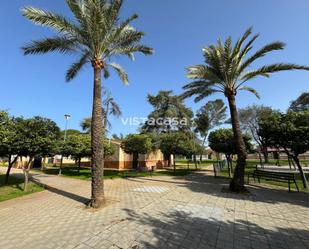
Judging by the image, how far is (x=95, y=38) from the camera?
28.4 feet

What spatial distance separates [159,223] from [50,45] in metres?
8.80

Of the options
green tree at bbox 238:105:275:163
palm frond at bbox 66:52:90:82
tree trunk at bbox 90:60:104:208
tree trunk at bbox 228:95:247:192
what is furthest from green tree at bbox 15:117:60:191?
green tree at bbox 238:105:275:163

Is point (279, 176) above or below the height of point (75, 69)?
below

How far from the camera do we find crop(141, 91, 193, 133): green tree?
35.6m

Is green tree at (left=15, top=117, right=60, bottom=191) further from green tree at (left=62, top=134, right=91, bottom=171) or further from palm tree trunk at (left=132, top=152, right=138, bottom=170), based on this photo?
palm tree trunk at (left=132, top=152, right=138, bottom=170)

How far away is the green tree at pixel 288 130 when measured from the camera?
10.6 meters

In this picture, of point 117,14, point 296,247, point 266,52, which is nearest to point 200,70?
point 266,52

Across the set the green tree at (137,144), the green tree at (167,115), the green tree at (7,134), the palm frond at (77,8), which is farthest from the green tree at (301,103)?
the green tree at (7,134)

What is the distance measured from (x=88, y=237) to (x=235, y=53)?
1096cm

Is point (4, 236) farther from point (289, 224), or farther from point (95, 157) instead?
point (289, 224)

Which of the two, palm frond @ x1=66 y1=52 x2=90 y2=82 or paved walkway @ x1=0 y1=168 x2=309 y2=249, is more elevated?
palm frond @ x1=66 y1=52 x2=90 y2=82

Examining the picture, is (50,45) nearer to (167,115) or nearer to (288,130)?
(288,130)

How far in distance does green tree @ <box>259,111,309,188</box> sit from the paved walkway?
3.20 metres

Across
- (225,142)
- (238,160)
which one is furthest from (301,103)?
(238,160)
